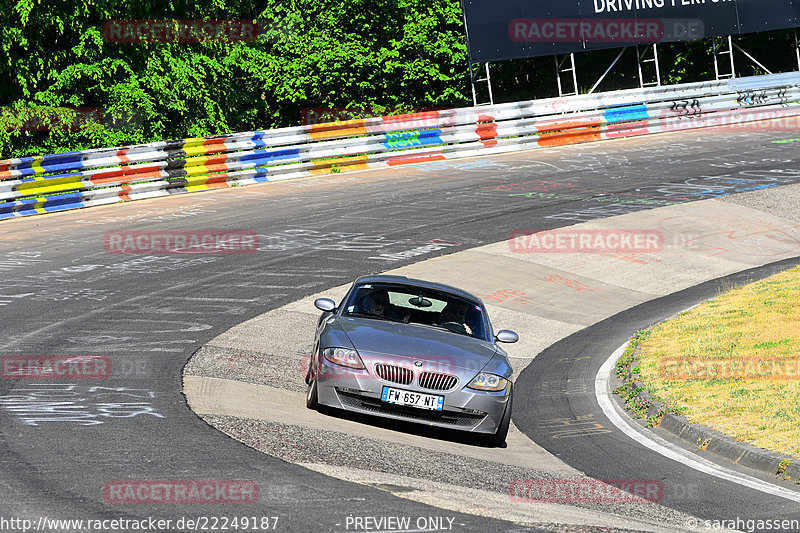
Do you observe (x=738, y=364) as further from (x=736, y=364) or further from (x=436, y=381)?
(x=436, y=381)

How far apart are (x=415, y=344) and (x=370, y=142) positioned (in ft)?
60.7

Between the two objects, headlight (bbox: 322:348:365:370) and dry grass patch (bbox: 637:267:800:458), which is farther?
dry grass patch (bbox: 637:267:800:458)

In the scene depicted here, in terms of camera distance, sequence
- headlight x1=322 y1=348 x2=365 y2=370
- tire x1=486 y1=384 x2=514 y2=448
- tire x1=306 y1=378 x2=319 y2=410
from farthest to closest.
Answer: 1. tire x1=306 y1=378 x2=319 y2=410
2. tire x1=486 y1=384 x2=514 y2=448
3. headlight x1=322 y1=348 x2=365 y2=370

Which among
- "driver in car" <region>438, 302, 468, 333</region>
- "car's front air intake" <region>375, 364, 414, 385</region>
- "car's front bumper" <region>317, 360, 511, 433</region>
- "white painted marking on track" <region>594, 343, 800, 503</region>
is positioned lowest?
"white painted marking on track" <region>594, 343, 800, 503</region>

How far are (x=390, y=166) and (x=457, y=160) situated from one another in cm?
201

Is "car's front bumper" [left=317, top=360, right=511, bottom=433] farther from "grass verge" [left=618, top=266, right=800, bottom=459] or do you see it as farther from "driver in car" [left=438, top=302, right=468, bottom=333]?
"grass verge" [left=618, top=266, right=800, bottom=459]

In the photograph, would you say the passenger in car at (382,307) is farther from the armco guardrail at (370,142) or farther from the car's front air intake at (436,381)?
the armco guardrail at (370,142)

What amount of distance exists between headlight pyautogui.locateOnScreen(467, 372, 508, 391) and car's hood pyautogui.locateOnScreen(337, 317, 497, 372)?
9 cm

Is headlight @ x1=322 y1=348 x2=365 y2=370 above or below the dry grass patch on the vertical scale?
above

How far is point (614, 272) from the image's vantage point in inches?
725

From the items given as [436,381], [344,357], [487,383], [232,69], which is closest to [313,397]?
[344,357]

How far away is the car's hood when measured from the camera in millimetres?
9094

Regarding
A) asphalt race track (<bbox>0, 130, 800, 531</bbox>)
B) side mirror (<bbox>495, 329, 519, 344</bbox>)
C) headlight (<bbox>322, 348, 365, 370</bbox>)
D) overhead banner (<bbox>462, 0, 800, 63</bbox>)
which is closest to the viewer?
asphalt race track (<bbox>0, 130, 800, 531</bbox>)

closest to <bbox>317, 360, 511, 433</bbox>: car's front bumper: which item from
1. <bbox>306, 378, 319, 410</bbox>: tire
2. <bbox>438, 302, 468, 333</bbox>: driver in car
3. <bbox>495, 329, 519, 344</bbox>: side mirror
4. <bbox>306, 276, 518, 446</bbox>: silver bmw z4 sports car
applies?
<bbox>306, 276, 518, 446</bbox>: silver bmw z4 sports car
